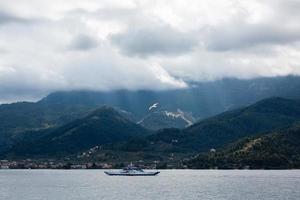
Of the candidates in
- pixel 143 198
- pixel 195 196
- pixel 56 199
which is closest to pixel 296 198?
pixel 195 196

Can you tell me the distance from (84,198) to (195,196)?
113ft

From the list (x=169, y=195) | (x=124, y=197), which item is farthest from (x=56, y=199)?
(x=169, y=195)

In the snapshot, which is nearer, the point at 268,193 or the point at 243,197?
the point at 243,197

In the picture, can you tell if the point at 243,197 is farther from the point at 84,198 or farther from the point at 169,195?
the point at 84,198

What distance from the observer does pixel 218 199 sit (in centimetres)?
18012

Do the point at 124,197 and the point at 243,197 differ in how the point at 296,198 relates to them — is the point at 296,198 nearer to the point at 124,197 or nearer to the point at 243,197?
the point at 243,197

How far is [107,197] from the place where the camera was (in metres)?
191

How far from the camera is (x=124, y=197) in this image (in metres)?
191

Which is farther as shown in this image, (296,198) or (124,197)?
(124,197)

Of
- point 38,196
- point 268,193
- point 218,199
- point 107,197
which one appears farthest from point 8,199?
point 268,193

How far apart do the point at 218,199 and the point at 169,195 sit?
21556 mm

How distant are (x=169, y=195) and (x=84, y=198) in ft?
91.1

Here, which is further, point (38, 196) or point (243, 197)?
point (38, 196)

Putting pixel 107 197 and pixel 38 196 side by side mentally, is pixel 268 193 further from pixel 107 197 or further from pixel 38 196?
pixel 38 196
